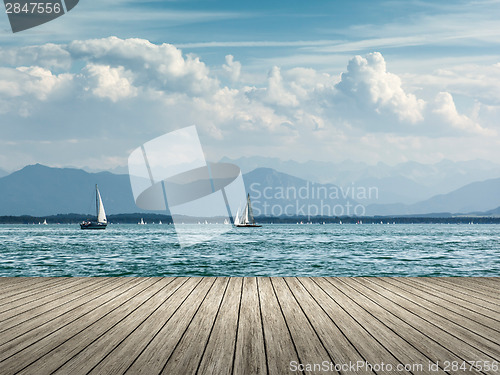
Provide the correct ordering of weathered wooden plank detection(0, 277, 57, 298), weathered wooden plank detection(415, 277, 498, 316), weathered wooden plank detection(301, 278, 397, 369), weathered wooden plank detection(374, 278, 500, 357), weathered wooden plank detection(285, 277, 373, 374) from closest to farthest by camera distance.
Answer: weathered wooden plank detection(285, 277, 373, 374), weathered wooden plank detection(301, 278, 397, 369), weathered wooden plank detection(374, 278, 500, 357), weathered wooden plank detection(415, 277, 498, 316), weathered wooden plank detection(0, 277, 57, 298)

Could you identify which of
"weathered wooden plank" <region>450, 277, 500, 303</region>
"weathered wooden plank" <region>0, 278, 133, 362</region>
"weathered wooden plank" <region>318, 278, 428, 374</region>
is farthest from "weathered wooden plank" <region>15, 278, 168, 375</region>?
"weathered wooden plank" <region>450, 277, 500, 303</region>

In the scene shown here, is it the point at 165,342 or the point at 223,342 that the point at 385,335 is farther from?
the point at 165,342

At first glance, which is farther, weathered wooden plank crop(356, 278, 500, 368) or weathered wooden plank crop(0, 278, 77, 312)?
weathered wooden plank crop(0, 278, 77, 312)

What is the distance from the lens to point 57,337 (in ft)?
13.3

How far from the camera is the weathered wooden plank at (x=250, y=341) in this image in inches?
131

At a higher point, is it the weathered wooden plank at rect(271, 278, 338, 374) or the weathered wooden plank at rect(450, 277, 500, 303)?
the weathered wooden plank at rect(271, 278, 338, 374)

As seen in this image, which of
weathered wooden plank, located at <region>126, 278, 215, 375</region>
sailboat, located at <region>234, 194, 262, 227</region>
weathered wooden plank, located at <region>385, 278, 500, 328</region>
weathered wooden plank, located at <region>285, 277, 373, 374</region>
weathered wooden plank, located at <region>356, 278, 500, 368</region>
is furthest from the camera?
sailboat, located at <region>234, 194, 262, 227</region>

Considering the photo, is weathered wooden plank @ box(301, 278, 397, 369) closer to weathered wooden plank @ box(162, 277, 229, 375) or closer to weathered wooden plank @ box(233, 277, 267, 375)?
weathered wooden plank @ box(233, 277, 267, 375)

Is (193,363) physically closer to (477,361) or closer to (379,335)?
(379,335)

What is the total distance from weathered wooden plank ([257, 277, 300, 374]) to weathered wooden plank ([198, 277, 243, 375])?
0.87 feet

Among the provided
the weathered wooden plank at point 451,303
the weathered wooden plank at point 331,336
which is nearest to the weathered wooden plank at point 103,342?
the weathered wooden plank at point 331,336

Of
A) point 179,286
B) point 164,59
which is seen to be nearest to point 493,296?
point 179,286

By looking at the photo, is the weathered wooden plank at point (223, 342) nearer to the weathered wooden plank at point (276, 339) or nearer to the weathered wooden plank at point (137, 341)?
the weathered wooden plank at point (276, 339)

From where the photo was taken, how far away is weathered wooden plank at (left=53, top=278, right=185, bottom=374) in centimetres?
331
